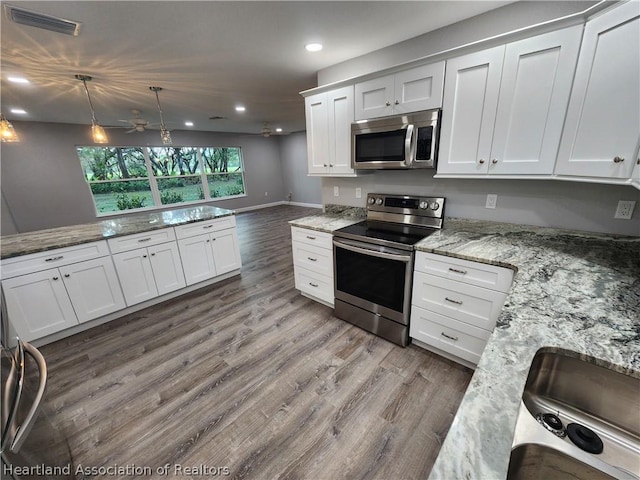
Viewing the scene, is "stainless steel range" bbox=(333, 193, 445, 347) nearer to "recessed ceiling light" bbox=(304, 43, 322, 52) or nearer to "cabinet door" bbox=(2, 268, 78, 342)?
"recessed ceiling light" bbox=(304, 43, 322, 52)

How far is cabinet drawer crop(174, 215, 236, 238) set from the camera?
3172 millimetres

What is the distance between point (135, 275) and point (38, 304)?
2.50 ft

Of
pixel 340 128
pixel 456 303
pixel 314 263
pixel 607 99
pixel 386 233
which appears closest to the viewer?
pixel 607 99

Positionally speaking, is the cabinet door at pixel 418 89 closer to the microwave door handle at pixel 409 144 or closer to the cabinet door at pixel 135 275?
the microwave door handle at pixel 409 144

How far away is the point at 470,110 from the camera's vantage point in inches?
72.1

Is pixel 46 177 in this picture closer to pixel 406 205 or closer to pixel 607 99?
pixel 406 205

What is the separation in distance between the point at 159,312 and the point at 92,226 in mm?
1308

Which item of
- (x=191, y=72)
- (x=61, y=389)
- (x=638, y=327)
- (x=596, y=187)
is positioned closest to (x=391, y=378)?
(x=638, y=327)

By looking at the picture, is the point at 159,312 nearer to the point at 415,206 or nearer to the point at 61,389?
the point at 61,389

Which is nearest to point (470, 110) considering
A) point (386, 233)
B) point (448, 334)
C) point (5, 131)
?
point (386, 233)

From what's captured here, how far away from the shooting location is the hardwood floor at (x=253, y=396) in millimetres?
1463

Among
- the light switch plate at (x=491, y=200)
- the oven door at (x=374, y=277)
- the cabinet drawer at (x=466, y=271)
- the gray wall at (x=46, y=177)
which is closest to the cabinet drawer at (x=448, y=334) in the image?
the oven door at (x=374, y=277)

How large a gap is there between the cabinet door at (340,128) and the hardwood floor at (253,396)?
158 cm

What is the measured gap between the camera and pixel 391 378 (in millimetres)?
1938
